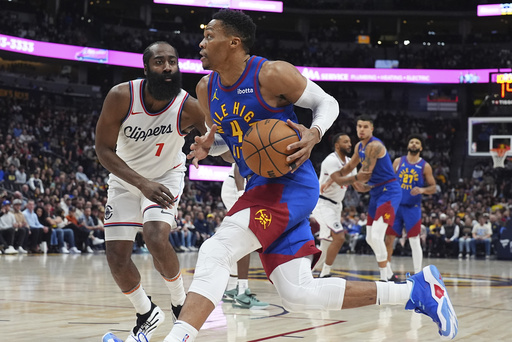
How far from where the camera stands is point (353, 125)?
108 ft

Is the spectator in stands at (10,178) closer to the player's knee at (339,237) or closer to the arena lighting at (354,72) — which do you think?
the player's knee at (339,237)

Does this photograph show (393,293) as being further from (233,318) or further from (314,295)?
(233,318)

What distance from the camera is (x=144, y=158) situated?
5008 millimetres

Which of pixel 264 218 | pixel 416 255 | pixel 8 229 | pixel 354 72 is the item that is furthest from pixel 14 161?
pixel 354 72

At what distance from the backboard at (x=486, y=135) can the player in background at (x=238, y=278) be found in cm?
1557

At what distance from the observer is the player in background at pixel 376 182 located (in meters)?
8.81

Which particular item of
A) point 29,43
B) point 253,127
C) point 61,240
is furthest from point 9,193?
point 253,127

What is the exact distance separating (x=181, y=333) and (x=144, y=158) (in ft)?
6.93

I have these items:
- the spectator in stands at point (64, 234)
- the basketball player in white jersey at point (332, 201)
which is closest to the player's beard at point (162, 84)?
the basketball player in white jersey at point (332, 201)

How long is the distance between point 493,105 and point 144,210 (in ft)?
58.5

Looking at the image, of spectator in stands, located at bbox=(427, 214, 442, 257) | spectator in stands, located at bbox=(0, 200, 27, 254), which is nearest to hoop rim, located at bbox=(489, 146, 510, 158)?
spectator in stands, located at bbox=(427, 214, 442, 257)

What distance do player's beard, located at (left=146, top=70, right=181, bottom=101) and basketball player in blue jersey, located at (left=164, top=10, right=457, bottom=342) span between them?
3.18 feet

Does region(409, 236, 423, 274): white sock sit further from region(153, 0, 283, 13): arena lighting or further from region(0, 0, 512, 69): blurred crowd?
region(153, 0, 283, 13): arena lighting

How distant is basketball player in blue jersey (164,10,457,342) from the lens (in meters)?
3.53
